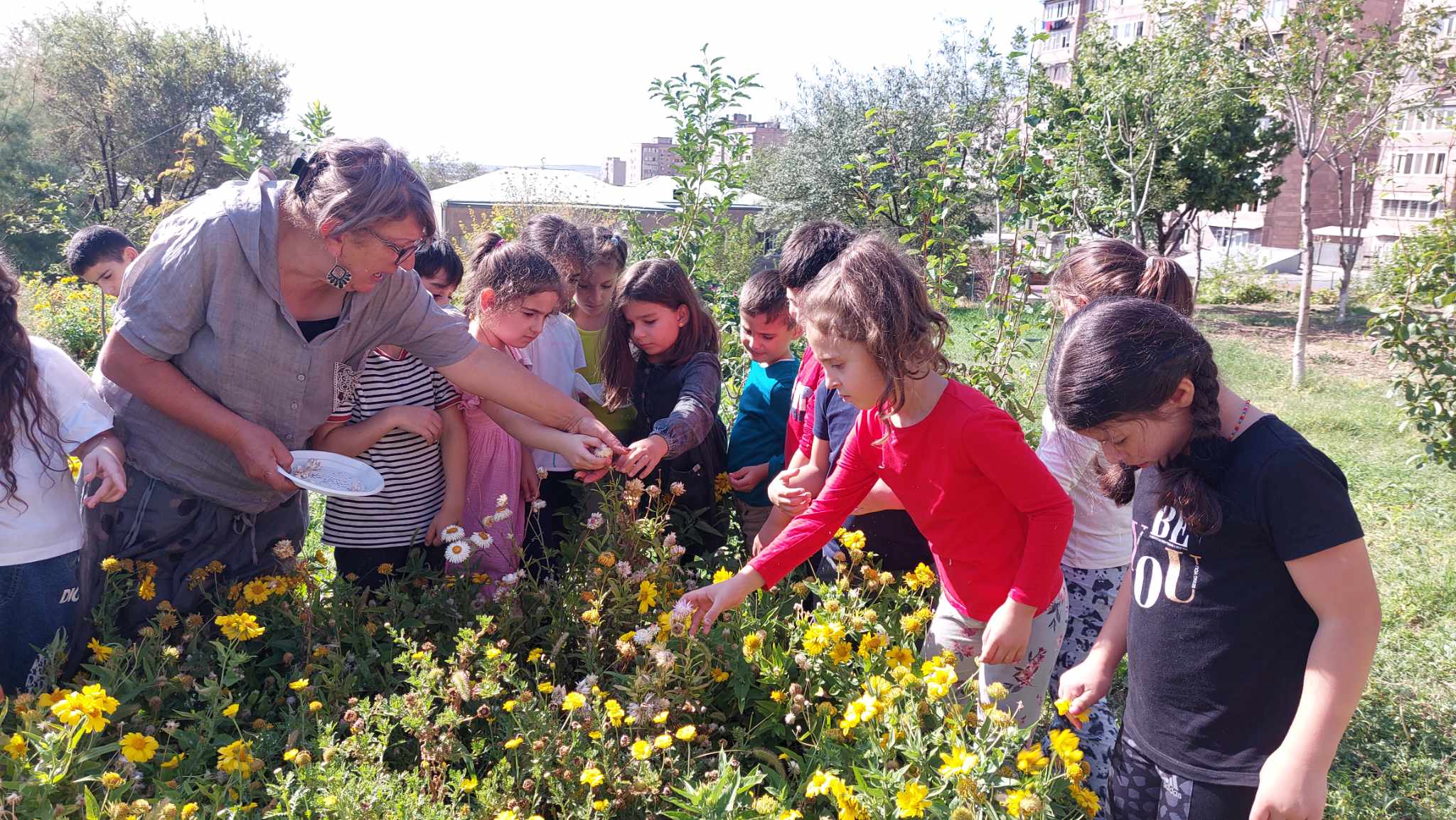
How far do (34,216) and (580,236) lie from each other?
20.4m

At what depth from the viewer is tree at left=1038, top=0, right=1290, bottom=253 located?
39.1 ft

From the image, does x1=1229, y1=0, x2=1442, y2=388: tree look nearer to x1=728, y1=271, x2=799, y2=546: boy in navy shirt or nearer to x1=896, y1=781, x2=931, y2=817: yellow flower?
x1=728, y1=271, x2=799, y2=546: boy in navy shirt

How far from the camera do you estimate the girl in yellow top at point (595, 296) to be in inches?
127

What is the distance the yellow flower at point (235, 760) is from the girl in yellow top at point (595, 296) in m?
1.81

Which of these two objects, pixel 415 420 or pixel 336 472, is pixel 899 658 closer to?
pixel 336 472

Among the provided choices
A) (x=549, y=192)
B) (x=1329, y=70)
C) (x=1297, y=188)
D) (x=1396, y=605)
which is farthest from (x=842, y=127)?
(x=1297, y=188)

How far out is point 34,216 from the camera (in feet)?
60.3

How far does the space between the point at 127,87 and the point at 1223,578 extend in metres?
27.5

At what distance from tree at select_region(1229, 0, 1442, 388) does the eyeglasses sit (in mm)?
11230

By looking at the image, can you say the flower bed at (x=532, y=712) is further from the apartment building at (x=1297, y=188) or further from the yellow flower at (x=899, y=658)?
the apartment building at (x=1297, y=188)

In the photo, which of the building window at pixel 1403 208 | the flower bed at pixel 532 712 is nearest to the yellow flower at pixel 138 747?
the flower bed at pixel 532 712

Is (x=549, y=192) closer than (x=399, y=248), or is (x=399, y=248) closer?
(x=399, y=248)

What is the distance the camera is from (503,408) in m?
2.68

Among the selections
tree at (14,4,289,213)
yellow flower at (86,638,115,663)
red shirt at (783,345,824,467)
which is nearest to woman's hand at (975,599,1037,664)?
red shirt at (783,345,824,467)
